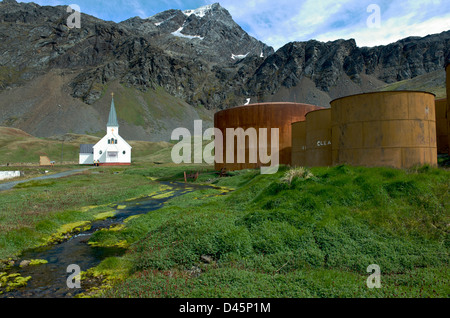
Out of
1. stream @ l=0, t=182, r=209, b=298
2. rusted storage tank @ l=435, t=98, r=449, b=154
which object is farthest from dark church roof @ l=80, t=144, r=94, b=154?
rusted storage tank @ l=435, t=98, r=449, b=154

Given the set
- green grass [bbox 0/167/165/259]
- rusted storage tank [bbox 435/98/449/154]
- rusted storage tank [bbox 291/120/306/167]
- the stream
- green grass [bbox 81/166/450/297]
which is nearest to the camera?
green grass [bbox 81/166/450/297]

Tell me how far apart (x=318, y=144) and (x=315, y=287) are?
52.6ft

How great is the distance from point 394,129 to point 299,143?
12485 millimetres

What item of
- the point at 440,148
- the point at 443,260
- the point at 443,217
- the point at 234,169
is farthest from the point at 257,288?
the point at 234,169

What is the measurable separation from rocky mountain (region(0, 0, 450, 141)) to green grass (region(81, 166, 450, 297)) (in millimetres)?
134198

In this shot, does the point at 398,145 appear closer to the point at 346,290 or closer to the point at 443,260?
the point at 443,260

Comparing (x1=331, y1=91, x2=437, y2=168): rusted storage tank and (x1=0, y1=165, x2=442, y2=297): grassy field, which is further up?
(x1=331, y1=91, x2=437, y2=168): rusted storage tank

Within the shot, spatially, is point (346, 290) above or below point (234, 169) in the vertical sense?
below

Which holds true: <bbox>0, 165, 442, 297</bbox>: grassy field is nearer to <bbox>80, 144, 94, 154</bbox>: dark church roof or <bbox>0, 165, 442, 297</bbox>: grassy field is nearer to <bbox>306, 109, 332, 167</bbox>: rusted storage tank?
<bbox>306, 109, 332, 167</bbox>: rusted storage tank

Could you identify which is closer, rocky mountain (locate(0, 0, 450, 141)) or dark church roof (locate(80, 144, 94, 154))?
dark church roof (locate(80, 144, 94, 154))

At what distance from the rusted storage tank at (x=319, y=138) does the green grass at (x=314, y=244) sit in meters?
7.53

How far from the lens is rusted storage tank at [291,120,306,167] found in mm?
26486

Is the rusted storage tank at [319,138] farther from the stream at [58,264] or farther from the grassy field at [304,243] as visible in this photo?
the stream at [58,264]

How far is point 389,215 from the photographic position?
10.0m
